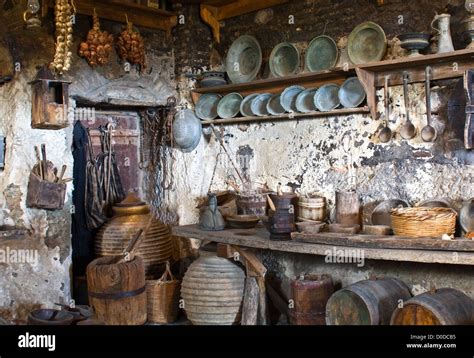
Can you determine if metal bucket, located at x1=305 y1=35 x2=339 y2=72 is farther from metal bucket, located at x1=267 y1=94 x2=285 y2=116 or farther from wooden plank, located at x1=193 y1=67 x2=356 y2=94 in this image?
metal bucket, located at x1=267 y1=94 x2=285 y2=116

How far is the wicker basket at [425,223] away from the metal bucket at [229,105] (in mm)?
2059

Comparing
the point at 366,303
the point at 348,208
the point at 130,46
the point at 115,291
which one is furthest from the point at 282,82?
the point at 115,291

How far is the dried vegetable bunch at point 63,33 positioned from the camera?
4.44 metres

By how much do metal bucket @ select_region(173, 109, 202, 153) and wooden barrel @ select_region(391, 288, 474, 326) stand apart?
2.70m

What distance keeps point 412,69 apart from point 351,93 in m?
0.54

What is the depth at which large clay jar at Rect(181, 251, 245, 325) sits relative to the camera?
4.54m

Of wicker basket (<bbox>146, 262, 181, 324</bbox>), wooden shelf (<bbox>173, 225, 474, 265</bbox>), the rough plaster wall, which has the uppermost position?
the rough plaster wall

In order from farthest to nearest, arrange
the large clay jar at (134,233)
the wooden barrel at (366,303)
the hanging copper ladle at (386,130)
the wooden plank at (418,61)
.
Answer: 1. the large clay jar at (134,233)
2. the hanging copper ladle at (386,130)
3. the wooden plank at (418,61)
4. the wooden barrel at (366,303)

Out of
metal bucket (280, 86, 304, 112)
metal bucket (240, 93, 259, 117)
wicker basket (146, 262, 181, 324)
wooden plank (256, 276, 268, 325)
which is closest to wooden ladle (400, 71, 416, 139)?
metal bucket (280, 86, 304, 112)

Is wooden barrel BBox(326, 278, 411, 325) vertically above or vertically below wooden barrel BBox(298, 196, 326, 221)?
below

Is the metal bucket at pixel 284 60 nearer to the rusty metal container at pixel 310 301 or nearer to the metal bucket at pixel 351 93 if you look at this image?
the metal bucket at pixel 351 93

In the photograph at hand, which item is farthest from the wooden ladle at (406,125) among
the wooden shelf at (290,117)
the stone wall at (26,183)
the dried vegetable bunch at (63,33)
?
the stone wall at (26,183)

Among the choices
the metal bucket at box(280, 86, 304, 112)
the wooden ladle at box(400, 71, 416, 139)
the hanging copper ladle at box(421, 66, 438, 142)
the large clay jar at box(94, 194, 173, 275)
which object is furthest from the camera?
the large clay jar at box(94, 194, 173, 275)
